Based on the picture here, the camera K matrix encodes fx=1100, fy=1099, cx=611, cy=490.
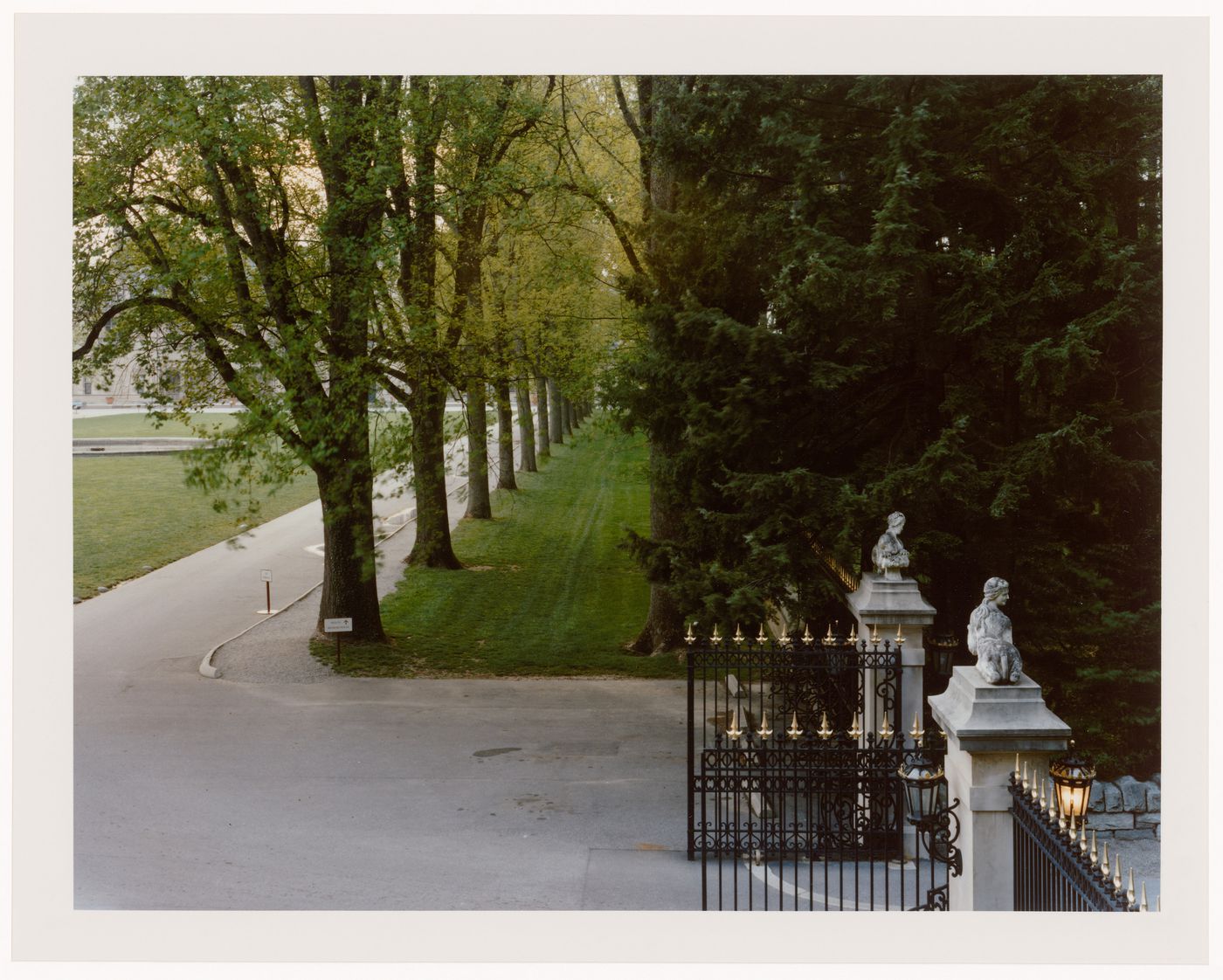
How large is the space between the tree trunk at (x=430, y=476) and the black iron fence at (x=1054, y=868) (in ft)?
35.8

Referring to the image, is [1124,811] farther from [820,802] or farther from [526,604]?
[526,604]

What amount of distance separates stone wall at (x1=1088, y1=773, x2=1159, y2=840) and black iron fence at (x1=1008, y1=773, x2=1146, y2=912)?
3365mm

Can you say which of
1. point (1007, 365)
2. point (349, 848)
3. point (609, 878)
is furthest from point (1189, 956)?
point (349, 848)

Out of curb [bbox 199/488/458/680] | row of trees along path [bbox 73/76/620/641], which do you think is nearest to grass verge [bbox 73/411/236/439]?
curb [bbox 199/488/458/680]

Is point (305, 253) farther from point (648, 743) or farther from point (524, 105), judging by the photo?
point (648, 743)

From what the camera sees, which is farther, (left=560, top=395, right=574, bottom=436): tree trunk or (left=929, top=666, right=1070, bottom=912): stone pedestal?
(left=560, top=395, right=574, bottom=436): tree trunk

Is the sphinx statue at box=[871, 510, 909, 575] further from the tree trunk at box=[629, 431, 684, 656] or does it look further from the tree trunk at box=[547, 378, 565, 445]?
the tree trunk at box=[547, 378, 565, 445]

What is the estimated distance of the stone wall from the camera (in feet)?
32.1

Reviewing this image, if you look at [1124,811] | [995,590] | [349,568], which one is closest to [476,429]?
[349,568]

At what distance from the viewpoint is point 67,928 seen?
28.6ft

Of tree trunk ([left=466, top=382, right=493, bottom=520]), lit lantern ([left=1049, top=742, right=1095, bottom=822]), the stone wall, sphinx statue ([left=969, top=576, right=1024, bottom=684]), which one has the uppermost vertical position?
tree trunk ([left=466, top=382, right=493, bottom=520])

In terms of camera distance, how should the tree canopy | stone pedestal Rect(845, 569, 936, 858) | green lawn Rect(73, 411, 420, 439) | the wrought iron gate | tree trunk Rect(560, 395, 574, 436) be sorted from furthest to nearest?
1. green lawn Rect(73, 411, 420, 439)
2. tree trunk Rect(560, 395, 574, 436)
3. the tree canopy
4. stone pedestal Rect(845, 569, 936, 858)
5. the wrought iron gate

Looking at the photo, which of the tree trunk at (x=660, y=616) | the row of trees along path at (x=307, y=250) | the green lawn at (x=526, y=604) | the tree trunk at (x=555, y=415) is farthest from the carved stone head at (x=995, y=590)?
the tree trunk at (x=555, y=415)

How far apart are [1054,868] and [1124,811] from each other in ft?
14.7
